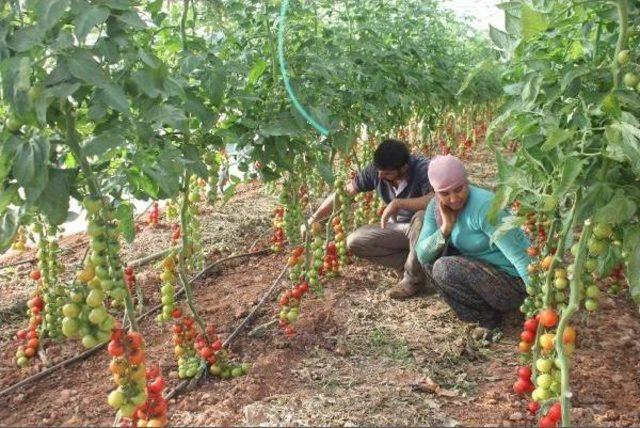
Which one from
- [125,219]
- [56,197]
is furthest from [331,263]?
[56,197]

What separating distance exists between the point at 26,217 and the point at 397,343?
6.12 feet

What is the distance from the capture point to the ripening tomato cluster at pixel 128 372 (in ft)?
5.29

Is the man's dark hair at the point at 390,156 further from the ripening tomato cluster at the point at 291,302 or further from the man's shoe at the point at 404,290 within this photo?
the ripening tomato cluster at the point at 291,302

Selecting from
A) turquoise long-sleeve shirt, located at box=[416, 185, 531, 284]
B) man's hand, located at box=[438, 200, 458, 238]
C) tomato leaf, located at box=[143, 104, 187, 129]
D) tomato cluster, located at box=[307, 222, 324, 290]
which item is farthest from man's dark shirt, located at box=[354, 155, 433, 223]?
tomato leaf, located at box=[143, 104, 187, 129]

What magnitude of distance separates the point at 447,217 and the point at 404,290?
70 cm

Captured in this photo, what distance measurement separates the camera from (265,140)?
2324mm

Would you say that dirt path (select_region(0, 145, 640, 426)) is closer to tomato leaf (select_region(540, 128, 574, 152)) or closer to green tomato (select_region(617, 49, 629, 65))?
tomato leaf (select_region(540, 128, 574, 152))

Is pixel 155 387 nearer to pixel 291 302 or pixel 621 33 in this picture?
pixel 291 302

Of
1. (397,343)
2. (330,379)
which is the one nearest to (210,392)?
(330,379)

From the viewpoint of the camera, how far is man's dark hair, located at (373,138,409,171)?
348 cm

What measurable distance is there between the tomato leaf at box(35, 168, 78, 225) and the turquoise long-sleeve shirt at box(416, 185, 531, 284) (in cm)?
184

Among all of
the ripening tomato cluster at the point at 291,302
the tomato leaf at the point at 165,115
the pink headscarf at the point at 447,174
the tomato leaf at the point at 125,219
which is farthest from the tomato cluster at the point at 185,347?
the pink headscarf at the point at 447,174

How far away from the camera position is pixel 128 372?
1635 millimetres

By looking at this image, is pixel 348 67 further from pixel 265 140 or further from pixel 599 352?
pixel 599 352
